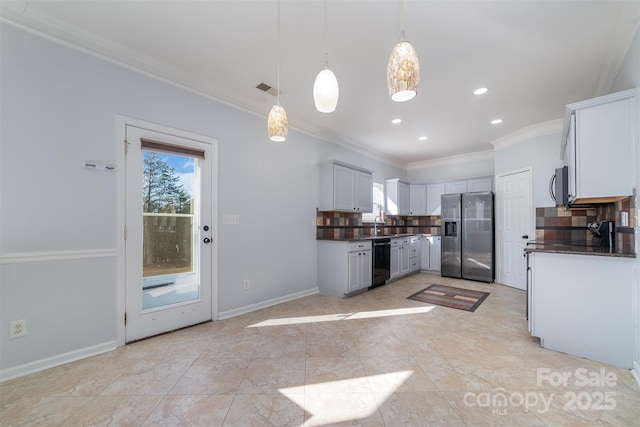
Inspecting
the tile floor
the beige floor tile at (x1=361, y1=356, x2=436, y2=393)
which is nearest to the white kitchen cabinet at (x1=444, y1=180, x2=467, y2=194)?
the tile floor

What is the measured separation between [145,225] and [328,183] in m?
2.61

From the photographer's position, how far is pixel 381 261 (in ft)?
15.7

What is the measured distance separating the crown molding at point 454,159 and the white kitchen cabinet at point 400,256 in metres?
2.26

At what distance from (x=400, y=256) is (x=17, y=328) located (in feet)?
17.0

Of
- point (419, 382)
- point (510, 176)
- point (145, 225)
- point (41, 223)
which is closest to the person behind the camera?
point (419, 382)

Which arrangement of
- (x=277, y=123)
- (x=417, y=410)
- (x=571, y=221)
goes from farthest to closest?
(x=571, y=221) < (x=277, y=123) < (x=417, y=410)

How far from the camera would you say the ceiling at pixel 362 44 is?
2.02 metres

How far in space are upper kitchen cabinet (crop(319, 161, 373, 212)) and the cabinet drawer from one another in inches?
24.7

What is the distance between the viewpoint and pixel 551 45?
2.42 meters

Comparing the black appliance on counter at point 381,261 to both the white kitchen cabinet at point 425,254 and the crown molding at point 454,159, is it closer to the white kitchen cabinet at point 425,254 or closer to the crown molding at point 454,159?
the white kitchen cabinet at point 425,254

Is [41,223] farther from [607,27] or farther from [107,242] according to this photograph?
[607,27]

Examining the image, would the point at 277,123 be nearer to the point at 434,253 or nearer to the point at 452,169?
the point at 434,253

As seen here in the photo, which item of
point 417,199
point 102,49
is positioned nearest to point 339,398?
point 102,49

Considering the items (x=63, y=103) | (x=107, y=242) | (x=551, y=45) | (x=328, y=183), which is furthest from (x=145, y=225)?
(x=551, y=45)
